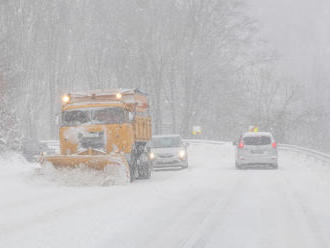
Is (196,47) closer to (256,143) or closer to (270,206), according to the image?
(256,143)

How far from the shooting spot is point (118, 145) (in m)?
17.6

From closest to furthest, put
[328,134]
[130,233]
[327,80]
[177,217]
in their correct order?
[130,233]
[177,217]
[328,134]
[327,80]

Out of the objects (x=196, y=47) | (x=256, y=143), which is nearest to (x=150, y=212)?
(x=256, y=143)

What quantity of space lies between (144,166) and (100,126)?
8.66 feet

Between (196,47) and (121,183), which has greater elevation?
(196,47)

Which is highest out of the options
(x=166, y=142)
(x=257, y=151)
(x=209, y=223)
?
(x=209, y=223)

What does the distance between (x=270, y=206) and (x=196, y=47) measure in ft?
112

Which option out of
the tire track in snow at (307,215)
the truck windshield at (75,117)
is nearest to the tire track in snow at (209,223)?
the tire track in snow at (307,215)

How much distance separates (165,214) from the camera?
1041 cm

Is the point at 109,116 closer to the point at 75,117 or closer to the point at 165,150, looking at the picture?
the point at 75,117

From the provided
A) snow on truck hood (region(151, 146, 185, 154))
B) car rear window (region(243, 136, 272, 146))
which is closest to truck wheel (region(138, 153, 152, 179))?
snow on truck hood (region(151, 146, 185, 154))

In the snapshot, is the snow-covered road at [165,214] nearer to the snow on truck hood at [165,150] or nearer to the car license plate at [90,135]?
the car license plate at [90,135]

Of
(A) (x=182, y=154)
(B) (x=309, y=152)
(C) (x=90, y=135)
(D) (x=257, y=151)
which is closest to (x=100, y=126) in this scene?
(C) (x=90, y=135)

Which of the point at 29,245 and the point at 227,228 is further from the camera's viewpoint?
the point at 227,228
